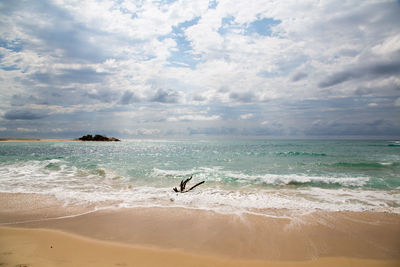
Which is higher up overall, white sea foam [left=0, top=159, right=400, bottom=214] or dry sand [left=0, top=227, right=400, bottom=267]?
dry sand [left=0, top=227, right=400, bottom=267]

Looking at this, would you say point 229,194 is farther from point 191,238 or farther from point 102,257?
point 102,257

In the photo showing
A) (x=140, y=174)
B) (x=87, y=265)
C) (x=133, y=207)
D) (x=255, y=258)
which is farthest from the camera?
(x=140, y=174)

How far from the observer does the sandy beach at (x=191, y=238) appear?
400cm

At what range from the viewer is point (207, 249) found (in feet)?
14.5

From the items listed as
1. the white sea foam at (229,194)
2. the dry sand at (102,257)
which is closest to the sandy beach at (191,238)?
the dry sand at (102,257)

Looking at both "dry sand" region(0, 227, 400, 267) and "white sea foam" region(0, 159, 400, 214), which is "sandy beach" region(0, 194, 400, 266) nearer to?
"dry sand" region(0, 227, 400, 267)

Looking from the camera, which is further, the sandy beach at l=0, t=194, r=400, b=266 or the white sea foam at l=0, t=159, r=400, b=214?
the white sea foam at l=0, t=159, r=400, b=214

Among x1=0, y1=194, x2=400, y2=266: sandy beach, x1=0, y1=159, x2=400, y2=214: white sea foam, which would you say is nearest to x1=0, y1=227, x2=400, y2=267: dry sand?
x1=0, y1=194, x2=400, y2=266: sandy beach

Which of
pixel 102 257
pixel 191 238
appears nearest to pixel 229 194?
pixel 191 238

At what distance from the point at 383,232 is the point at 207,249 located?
16.1 feet

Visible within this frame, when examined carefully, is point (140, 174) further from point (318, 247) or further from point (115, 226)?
point (318, 247)

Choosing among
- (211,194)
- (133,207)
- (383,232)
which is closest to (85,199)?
(133,207)

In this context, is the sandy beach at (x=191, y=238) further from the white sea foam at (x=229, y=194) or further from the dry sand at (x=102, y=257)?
the white sea foam at (x=229, y=194)

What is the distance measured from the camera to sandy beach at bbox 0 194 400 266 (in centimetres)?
400
